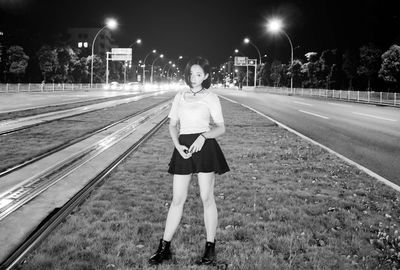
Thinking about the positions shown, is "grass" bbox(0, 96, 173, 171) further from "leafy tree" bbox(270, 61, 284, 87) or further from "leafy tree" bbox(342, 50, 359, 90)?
"leafy tree" bbox(270, 61, 284, 87)

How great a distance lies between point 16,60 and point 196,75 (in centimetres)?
6111

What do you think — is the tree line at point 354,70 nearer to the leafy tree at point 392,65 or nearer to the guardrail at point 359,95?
the leafy tree at point 392,65

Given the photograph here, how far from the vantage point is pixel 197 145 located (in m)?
3.82

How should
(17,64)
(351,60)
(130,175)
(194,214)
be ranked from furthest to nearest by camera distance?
(17,64), (351,60), (130,175), (194,214)

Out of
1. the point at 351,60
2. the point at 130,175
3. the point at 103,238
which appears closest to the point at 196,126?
the point at 103,238

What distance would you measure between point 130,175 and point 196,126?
4.08 m

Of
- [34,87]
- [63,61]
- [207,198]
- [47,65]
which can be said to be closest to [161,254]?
[207,198]

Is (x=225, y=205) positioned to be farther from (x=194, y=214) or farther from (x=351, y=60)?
(x=351, y=60)

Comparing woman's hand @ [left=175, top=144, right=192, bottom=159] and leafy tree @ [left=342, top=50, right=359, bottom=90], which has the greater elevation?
leafy tree @ [left=342, top=50, right=359, bottom=90]

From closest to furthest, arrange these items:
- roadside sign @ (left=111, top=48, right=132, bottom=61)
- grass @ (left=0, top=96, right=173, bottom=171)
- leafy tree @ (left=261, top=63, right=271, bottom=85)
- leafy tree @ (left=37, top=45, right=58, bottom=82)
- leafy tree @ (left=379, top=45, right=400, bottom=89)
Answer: grass @ (left=0, top=96, right=173, bottom=171)
leafy tree @ (left=379, top=45, right=400, bottom=89)
leafy tree @ (left=37, top=45, right=58, bottom=82)
roadside sign @ (left=111, top=48, right=132, bottom=61)
leafy tree @ (left=261, top=63, right=271, bottom=85)

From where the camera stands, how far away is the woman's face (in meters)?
4.02

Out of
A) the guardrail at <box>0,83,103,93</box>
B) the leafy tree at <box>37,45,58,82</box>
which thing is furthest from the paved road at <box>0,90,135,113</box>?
the leafy tree at <box>37,45,58,82</box>

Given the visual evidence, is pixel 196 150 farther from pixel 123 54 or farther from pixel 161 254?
pixel 123 54

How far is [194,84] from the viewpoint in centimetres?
402
